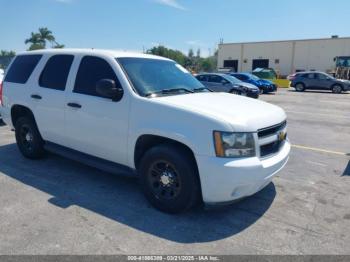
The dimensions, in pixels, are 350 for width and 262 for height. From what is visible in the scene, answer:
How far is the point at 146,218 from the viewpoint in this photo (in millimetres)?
3846

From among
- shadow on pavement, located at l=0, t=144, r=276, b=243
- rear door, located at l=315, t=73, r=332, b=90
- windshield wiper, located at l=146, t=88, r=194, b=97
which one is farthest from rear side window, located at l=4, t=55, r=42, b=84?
rear door, located at l=315, t=73, r=332, b=90

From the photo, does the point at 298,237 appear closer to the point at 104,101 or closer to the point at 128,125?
the point at 128,125

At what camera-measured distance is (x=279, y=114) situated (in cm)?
423

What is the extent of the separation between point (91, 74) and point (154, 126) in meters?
1.45

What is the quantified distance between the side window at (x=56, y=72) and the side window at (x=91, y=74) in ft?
1.05

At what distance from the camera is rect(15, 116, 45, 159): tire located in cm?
562

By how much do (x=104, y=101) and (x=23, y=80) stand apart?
88.2 inches

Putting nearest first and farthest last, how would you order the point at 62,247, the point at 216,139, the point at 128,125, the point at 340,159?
the point at 62,247, the point at 216,139, the point at 128,125, the point at 340,159

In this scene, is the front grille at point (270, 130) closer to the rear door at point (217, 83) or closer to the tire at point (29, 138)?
the tire at point (29, 138)

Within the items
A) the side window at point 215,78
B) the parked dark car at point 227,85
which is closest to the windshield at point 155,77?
the parked dark car at point 227,85

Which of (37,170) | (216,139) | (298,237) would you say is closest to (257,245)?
(298,237)

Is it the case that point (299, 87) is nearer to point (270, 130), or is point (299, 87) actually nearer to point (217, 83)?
point (217, 83)

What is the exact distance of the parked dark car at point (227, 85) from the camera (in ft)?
59.3

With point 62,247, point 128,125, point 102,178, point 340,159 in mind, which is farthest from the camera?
point 340,159
